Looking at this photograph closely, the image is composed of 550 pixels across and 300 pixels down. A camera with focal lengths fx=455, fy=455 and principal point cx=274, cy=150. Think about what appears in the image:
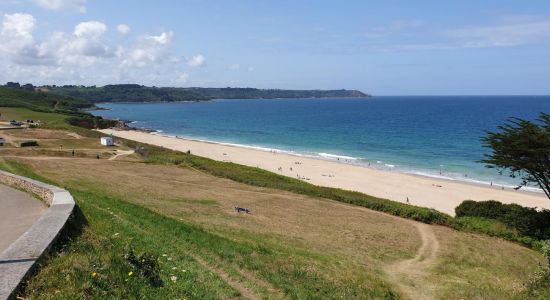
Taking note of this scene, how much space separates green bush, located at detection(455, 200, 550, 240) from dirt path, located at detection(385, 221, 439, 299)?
23.5 ft

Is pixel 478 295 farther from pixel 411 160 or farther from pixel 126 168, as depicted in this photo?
pixel 411 160

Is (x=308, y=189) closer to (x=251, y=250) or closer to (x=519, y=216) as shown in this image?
(x=519, y=216)

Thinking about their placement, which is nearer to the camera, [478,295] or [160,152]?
[478,295]

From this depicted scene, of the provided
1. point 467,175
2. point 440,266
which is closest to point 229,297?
point 440,266

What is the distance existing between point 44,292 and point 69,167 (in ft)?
106

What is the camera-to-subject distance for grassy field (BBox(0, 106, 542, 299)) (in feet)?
30.4

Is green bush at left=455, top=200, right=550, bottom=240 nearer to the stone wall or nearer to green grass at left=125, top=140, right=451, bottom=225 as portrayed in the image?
green grass at left=125, top=140, right=451, bottom=225

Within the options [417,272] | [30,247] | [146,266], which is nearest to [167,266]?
[146,266]

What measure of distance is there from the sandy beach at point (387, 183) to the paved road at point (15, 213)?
35.2 metres

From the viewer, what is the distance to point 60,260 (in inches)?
339

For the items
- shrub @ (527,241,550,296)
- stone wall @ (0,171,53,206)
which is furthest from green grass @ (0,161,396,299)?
shrub @ (527,241,550,296)

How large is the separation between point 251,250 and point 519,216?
20.5 meters

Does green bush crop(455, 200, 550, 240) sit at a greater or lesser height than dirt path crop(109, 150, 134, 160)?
lesser

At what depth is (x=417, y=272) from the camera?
1808 cm
